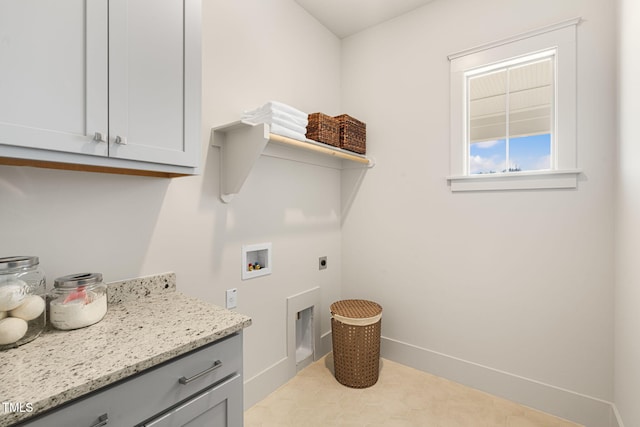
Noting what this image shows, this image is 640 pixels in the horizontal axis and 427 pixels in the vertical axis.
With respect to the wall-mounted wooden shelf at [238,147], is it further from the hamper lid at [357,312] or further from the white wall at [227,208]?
the hamper lid at [357,312]

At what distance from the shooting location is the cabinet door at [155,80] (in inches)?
41.2

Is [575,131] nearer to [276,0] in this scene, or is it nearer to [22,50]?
[276,0]

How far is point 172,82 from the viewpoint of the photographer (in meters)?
1.21

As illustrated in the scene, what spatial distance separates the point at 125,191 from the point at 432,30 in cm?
236

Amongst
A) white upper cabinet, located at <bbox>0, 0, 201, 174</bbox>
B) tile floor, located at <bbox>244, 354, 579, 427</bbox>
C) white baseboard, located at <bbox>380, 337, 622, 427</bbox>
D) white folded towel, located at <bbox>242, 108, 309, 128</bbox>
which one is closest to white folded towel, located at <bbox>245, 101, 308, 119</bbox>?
white folded towel, located at <bbox>242, 108, 309, 128</bbox>

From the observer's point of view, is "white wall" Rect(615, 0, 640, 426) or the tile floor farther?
the tile floor

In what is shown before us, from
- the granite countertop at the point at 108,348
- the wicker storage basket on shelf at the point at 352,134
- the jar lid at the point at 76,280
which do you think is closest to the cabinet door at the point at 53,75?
the jar lid at the point at 76,280

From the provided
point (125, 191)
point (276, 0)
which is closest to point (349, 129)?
point (276, 0)

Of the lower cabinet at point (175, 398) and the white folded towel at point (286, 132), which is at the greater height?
the white folded towel at point (286, 132)

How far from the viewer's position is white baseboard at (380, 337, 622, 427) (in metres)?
1.74

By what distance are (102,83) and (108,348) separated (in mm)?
858

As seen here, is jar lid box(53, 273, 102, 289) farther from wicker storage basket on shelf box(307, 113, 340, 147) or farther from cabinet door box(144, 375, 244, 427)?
wicker storage basket on shelf box(307, 113, 340, 147)

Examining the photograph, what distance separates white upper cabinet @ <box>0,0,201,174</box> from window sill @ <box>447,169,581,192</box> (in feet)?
5.81

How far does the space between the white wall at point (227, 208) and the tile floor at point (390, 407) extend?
9.5 inches
